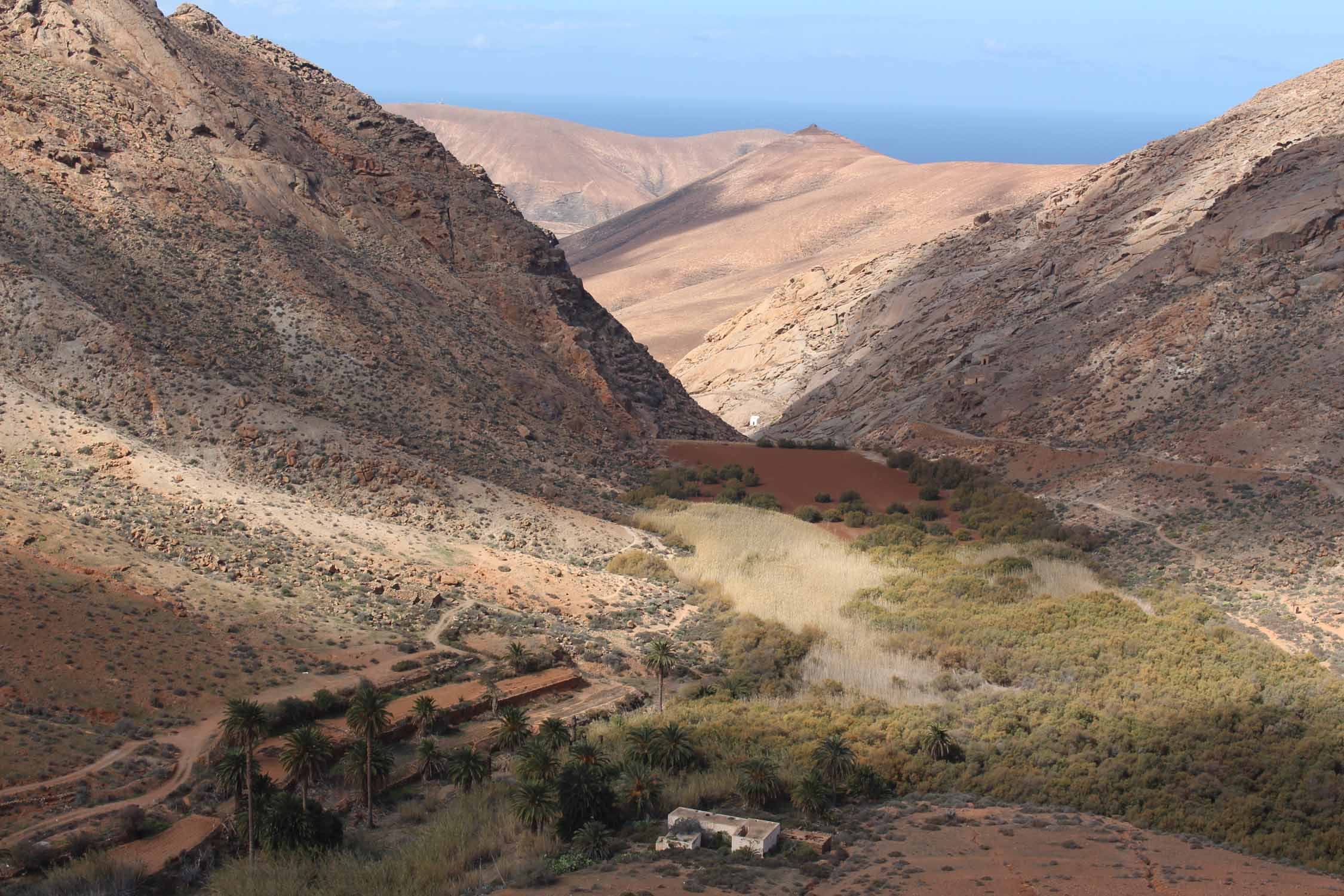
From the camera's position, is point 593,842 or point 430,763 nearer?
point 593,842

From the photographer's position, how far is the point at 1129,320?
46844 millimetres

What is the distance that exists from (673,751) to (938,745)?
4.51m

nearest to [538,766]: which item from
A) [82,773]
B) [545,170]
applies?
[82,773]

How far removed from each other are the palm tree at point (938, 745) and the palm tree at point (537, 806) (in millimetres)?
6614

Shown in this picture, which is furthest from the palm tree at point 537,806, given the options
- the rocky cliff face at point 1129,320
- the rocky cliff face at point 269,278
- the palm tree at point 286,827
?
the rocky cliff face at point 1129,320

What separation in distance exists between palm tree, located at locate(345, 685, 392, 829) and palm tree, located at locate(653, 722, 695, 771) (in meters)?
4.54

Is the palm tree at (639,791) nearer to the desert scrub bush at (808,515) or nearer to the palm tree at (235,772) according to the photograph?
the palm tree at (235,772)

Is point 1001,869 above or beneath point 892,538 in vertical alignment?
beneath

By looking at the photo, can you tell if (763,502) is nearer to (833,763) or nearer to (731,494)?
(731,494)

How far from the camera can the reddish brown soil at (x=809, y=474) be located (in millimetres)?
40375

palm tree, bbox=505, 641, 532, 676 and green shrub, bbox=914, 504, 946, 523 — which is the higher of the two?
green shrub, bbox=914, 504, 946, 523

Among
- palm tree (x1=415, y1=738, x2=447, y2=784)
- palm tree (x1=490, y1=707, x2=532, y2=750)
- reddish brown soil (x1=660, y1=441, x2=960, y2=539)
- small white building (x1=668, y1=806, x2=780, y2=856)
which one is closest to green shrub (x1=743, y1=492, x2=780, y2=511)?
reddish brown soil (x1=660, y1=441, x2=960, y2=539)

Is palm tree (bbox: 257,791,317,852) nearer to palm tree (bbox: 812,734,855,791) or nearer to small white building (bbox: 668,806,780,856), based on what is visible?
small white building (bbox: 668,806,780,856)

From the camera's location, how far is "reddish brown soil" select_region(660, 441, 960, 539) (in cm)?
4038
